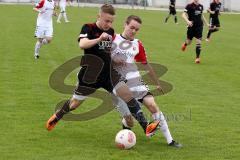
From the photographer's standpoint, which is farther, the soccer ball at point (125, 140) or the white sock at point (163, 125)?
the white sock at point (163, 125)

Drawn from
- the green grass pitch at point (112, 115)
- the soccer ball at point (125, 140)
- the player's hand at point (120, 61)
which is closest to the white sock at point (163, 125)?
the green grass pitch at point (112, 115)

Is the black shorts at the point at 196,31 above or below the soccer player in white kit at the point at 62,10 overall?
above

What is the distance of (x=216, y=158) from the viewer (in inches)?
307

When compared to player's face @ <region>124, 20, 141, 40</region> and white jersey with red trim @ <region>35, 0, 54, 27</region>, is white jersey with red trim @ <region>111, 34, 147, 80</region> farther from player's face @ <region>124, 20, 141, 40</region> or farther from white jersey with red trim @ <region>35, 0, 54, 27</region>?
white jersey with red trim @ <region>35, 0, 54, 27</region>

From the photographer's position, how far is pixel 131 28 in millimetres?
8250

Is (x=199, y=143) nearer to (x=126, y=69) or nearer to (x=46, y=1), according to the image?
(x=126, y=69)

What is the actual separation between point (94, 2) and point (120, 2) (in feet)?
13.2

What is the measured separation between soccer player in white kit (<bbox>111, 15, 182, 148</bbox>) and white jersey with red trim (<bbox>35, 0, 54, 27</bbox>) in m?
10.9

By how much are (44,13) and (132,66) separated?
11378mm

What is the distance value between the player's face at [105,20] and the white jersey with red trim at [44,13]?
11.0 meters

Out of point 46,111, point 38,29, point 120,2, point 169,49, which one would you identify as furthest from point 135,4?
point 46,111

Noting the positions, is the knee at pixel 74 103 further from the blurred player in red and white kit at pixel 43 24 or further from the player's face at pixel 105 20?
the blurred player in red and white kit at pixel 43 24

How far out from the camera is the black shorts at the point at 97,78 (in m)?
8.50

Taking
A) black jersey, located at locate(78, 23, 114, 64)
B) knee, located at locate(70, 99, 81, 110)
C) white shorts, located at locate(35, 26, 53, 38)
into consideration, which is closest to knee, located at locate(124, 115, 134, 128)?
knee, located at locate(70, 99, 81, 110)
